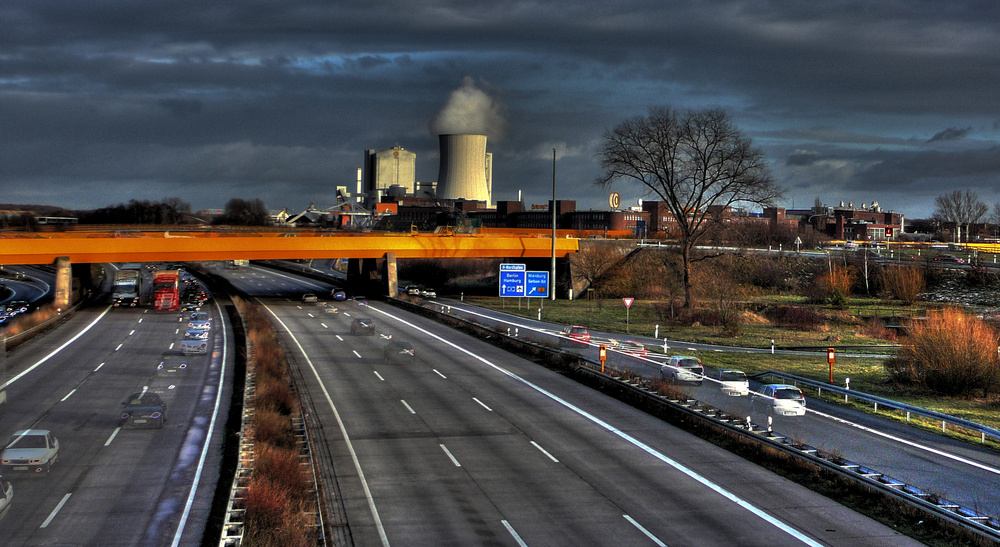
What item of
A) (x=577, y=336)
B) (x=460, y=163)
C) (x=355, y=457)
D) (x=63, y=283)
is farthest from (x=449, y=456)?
(x=460, y=163)

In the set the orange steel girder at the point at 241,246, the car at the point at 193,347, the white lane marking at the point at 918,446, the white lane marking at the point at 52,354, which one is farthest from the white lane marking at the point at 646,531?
the orange steel girder at the point at 241,246

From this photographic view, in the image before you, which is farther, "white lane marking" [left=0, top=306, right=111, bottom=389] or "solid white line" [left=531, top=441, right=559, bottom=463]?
"white lane marking" [left=0, top=306, right=111, bottom=389]

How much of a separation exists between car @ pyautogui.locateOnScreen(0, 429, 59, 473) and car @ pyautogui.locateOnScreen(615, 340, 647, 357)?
30.6 m

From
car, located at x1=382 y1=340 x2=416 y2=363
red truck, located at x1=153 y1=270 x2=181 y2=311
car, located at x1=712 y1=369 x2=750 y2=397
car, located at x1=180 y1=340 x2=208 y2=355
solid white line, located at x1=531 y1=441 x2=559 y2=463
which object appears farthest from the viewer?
red truck, located at x1=153 y1=270 x2=181 y2=311

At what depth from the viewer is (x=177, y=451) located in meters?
24.1

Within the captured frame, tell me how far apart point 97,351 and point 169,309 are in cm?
2539

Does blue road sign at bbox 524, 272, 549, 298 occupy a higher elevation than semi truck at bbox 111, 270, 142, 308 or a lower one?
higher

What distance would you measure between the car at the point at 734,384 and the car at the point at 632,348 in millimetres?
10251

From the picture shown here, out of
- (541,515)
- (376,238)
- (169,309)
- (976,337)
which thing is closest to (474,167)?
(376,238)

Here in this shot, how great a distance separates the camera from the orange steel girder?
215 ft

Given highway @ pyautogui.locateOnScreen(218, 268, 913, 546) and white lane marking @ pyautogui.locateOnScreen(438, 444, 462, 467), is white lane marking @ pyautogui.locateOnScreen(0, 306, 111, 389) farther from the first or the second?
white lane marking @ pyautogui.locateOnScreen(438, 444, 462, 467)

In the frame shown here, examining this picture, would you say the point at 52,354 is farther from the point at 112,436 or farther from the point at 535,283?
the point at 535,283

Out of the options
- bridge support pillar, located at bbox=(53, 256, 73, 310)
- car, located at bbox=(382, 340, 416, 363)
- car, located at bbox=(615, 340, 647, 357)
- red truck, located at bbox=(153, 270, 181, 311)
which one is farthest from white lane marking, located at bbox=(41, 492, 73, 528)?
bridge support pillar, located at bbox=(53, 256, 73, 310)

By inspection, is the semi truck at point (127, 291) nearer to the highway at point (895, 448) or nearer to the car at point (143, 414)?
the car at point (143, 414)
